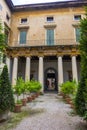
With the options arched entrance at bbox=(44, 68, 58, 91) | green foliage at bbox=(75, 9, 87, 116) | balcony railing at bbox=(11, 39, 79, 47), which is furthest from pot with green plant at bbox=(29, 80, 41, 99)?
green foliage at bbox=(75, 9, 87, 116)

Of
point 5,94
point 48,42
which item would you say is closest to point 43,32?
point 48,42

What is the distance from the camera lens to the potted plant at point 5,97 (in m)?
6.81

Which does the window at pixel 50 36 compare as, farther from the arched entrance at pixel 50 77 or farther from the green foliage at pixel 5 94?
the green foliage at pixel 5 94

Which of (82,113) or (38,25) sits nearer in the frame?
(82,113)

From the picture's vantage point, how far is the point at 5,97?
696 cm

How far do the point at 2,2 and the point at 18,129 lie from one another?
1898 cm

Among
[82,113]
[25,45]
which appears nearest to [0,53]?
[82,113]

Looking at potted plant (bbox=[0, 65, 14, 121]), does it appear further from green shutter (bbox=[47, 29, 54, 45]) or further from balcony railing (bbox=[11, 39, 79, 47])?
green shutter (bbox=[47, 29, 54, 45])

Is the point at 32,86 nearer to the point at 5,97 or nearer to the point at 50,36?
the point at 5,97

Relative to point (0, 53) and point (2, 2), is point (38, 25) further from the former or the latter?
point (0, 53)

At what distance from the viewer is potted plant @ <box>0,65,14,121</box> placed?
6.81 metres

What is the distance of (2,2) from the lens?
68.4ft

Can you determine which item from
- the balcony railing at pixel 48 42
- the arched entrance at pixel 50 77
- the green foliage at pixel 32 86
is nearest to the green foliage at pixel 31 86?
the green foliage at pixel 32 86

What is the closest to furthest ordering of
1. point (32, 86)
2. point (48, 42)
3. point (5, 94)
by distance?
point (5, 94) < point (32, 86) < point (48, 42)
